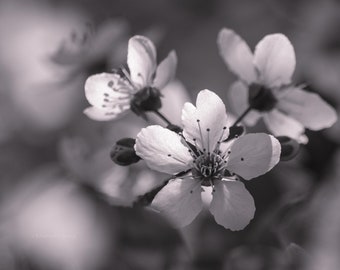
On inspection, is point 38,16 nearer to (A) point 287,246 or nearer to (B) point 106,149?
(B) point 106,149

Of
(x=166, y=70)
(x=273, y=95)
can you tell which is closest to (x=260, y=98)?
(x=273, y=95)

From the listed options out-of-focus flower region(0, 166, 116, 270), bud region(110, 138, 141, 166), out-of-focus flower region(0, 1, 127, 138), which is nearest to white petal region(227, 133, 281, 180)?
bud region(110, 138, 141, 166)

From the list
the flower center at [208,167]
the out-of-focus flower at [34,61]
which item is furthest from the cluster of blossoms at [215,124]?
the out-of-focus flower at [34,61]

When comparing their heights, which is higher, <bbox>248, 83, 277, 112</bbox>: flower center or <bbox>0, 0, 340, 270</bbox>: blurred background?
<bbox>248, 83, 277, 112</bbox>: flower center

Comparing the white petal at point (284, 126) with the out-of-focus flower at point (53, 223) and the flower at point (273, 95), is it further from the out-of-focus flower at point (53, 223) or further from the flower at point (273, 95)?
the out-of-focus flower at point (53, 223)

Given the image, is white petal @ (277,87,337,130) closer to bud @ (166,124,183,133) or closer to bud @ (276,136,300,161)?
bud @ (276,136,300,161)
